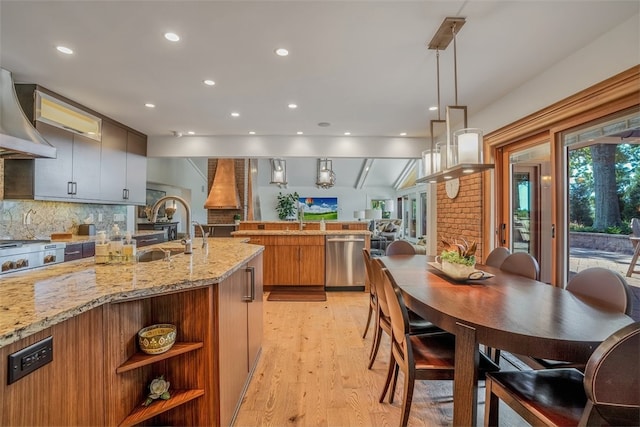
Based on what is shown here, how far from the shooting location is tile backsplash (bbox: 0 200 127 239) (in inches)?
127

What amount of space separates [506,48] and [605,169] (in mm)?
1226

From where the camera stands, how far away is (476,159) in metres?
2.06

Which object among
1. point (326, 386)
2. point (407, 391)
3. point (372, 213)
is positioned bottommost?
point (326, 386)

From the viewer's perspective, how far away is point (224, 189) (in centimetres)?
741

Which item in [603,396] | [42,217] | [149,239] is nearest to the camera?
[603,396]

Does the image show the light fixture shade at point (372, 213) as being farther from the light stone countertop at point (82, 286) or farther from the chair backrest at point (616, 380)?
the chair backrest at point (616, 380)

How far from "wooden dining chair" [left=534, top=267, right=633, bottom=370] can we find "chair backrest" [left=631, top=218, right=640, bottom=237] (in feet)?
2.48

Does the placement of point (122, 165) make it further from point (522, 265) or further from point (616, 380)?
point (616, 380)

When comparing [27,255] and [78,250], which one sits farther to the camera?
[78,250]

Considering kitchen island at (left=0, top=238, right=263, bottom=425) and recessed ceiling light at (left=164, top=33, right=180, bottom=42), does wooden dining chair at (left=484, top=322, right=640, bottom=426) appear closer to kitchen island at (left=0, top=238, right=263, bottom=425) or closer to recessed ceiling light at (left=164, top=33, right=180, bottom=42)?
kitchen island at (left=0, top=238, right=263, bottom=425)

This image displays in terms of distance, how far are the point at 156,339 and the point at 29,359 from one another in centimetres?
50

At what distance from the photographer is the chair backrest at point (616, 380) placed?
0.93 m

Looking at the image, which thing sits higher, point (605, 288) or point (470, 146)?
point (470, 146)

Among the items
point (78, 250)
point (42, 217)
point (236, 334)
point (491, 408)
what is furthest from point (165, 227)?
point (491, 408)
